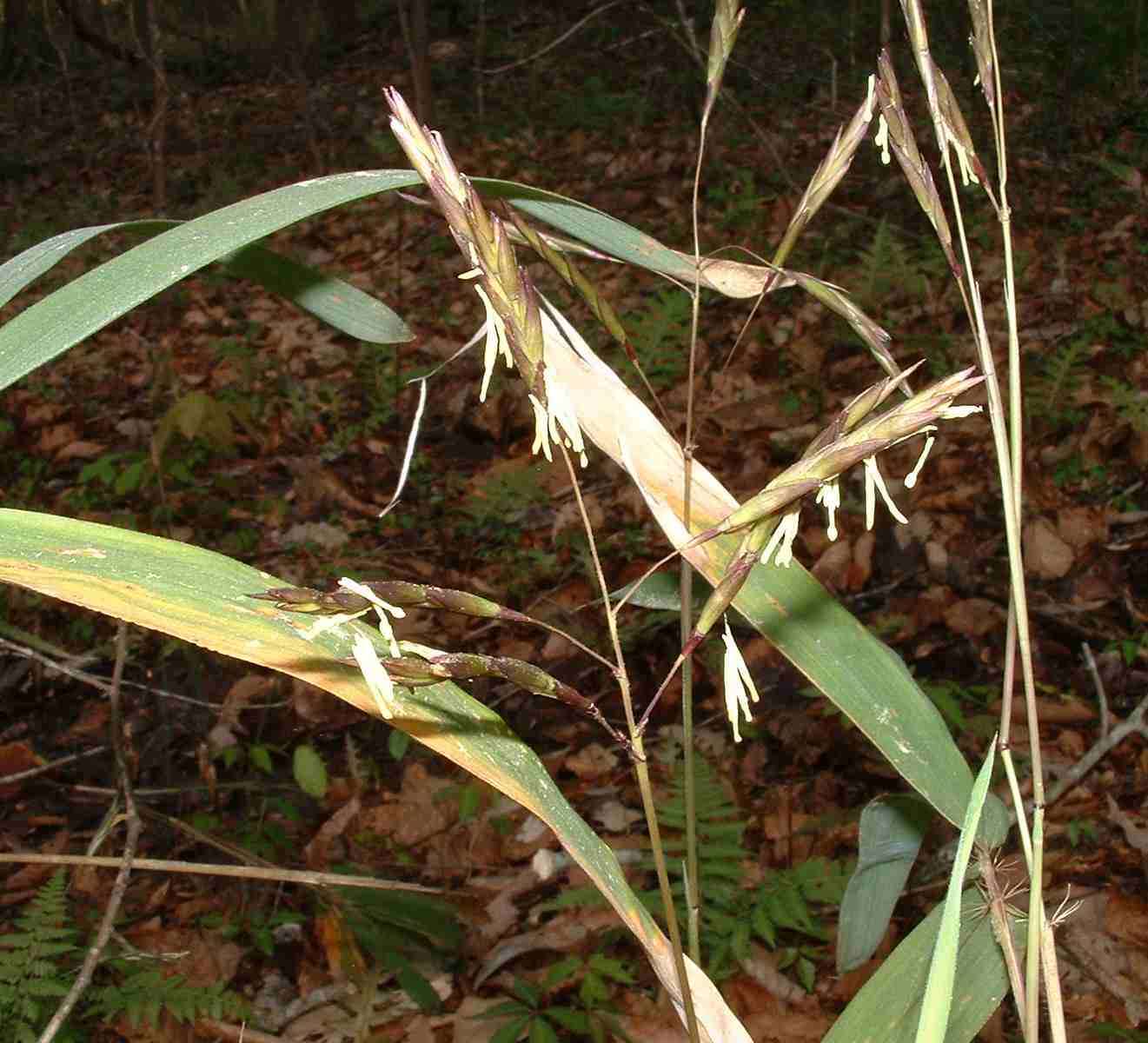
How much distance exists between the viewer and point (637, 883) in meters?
1.85

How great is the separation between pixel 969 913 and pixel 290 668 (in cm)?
44

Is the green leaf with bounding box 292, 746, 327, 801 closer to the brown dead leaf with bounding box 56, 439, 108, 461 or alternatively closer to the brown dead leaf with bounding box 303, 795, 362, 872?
the brown dead leaf with bounding box 303, 795, 362, 872

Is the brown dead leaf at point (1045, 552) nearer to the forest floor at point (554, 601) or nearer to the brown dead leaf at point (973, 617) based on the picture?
the forest floor at point (554, 601)

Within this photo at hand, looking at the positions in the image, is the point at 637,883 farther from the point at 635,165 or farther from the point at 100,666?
the point at 635,165

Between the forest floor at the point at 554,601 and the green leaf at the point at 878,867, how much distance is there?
363 millimetres

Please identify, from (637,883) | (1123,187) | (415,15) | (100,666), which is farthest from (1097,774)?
(415,15)

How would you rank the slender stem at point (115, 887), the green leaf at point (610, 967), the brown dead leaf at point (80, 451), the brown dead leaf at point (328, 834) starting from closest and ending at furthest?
the slender stem at point (115, 887), the green leaf at point (610, 967), the brown dead leaf at point (328, 834), the brown dead leaf at point (80, 451)

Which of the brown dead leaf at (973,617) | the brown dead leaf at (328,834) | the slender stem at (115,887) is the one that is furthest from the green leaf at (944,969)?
the brown dead leaf at (973,617)

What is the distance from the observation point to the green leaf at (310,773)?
6.96 ft

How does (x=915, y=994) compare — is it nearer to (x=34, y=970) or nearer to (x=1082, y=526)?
(x=34, y=970)

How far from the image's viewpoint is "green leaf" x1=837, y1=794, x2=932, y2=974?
31.6 inches

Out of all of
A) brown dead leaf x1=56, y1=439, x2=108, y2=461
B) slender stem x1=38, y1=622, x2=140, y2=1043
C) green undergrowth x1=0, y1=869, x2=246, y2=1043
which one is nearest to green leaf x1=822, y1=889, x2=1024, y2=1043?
slender stem x1=38, y1=622, x2=140, y2=1043

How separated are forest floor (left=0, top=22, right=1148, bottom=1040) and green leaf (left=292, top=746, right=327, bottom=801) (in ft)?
0.15

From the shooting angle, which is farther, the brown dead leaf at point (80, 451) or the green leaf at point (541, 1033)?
the brown dead leaf at point (80, 451)
